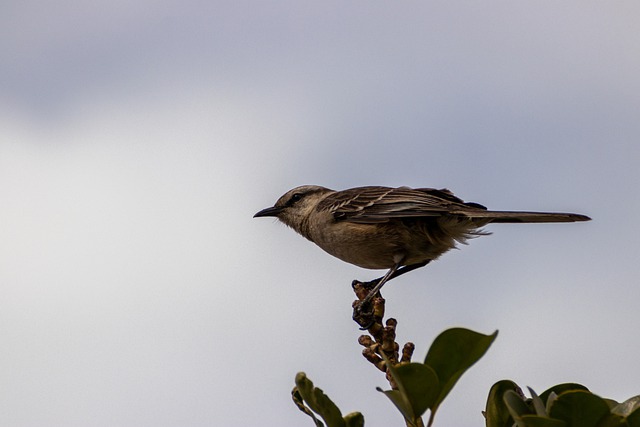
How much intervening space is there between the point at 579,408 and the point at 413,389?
53cm

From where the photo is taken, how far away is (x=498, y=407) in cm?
299

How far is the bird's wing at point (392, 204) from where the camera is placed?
6.89 metres

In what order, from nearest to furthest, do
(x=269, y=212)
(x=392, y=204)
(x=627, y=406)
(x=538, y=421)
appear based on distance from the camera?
(x=538, y=421)
(x=627, y=406)
(x=392, y=204)
(x=269, y=212)

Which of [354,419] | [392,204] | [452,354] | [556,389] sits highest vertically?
[392,204]

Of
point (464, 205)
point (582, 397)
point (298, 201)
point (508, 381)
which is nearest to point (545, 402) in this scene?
point (508, 381)

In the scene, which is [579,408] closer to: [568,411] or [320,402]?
[568,411]

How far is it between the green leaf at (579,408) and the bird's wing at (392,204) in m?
4.15

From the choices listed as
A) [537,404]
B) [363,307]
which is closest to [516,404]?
[537,404]

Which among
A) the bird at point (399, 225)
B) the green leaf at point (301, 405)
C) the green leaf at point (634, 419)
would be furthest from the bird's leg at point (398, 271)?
the green leaf at point (634, 419)

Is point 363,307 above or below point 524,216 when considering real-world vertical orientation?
below

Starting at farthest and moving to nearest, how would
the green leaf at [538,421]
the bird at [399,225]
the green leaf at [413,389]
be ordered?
the bird at [399,225] < the green leaf at [413,389] < the green leaf at [538,421]

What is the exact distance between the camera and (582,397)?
2.59 meters

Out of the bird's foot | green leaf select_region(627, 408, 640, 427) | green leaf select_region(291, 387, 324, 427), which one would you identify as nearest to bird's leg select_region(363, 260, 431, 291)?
the bird's foot

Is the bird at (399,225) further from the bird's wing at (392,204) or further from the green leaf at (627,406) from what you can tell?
the green leaf at (627,406)
